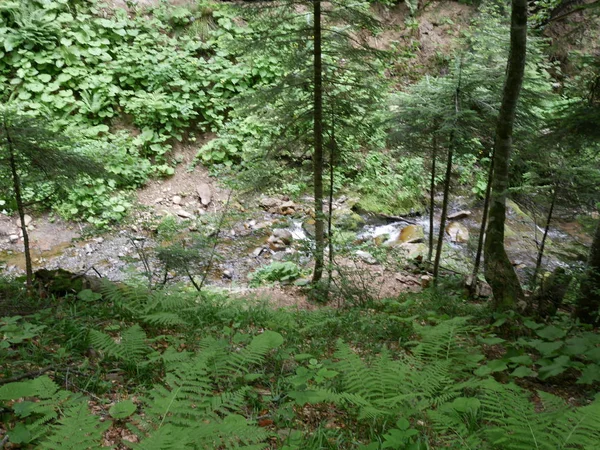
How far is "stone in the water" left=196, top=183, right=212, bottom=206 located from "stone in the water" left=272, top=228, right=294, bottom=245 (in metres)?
2.15

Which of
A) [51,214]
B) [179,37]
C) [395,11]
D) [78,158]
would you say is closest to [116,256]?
[51,214]

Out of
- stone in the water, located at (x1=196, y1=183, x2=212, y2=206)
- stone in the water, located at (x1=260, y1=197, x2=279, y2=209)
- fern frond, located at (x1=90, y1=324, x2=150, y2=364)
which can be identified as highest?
fern frond, located at (x1=90, y1=324, x2=150, y2=364)

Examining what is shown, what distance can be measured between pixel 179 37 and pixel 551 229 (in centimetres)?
1214

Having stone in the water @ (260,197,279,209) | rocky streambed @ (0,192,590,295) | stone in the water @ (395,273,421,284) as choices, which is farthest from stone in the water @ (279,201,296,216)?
stone in the water @ (395,273,421,284)

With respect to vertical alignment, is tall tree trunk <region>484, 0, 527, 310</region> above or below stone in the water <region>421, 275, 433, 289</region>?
above

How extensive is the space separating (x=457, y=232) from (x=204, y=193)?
6.86m

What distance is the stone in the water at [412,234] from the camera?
437 inches

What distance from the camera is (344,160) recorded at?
7.77 metres

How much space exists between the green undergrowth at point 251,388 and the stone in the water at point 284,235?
571 cm

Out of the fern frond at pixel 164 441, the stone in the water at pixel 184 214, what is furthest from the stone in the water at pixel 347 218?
the fern frond at pixel 164 441

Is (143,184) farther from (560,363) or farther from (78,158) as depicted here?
(560,363)

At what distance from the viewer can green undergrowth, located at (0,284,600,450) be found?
206 cm

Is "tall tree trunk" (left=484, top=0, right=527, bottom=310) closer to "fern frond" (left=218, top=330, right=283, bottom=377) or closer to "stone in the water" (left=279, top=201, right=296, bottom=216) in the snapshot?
"fern frond" (left=218, top=330, right=283, bottom=377)

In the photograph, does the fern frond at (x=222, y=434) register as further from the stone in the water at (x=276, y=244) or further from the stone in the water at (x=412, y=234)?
the stone in the water at (x=412, y=234)
